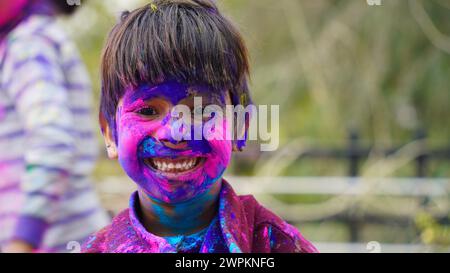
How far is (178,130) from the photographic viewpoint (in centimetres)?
98

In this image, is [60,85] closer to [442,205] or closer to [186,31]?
[186,31]

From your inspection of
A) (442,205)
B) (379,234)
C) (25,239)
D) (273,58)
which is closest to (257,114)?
(25,239)

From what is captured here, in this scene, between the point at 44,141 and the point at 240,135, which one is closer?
the point at 240,135

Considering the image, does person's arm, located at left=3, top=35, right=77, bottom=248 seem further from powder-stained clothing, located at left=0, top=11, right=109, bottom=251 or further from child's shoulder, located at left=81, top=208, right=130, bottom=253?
child's shoulder, located at left=81, top=208, right=130, bottom=253

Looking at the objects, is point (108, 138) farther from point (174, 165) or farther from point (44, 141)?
point (44, 141)

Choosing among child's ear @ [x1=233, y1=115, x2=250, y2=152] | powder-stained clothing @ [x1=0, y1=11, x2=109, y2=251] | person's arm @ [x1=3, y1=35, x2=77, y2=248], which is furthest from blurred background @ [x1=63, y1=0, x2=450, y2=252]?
child's ear @ [x1=233, y1=115, x2=250, y2=152]

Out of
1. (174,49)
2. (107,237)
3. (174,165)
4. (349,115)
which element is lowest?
(349,115)

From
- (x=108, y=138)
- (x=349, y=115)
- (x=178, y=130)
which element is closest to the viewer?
(x=178, y=130)

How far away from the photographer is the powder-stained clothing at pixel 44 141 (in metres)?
1.61

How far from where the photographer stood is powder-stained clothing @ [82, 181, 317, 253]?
1.00m

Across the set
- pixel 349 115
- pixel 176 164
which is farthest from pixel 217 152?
pixel 349 115

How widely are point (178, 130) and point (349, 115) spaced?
298cm

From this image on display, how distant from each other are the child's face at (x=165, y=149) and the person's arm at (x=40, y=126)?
0.61 metres

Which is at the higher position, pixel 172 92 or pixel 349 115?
pixel 172 92
